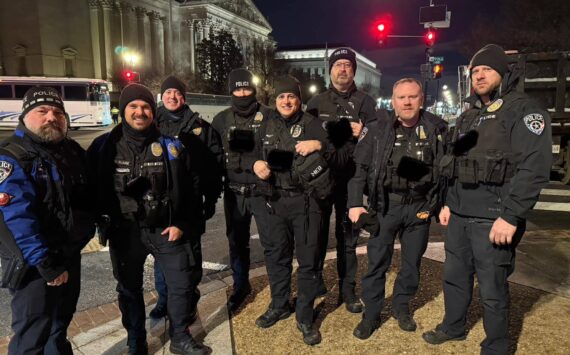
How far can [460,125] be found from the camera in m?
3.20

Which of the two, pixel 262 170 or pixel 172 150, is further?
pixel 262 170

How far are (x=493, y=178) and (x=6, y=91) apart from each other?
1242 inches

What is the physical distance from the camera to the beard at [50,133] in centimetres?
263

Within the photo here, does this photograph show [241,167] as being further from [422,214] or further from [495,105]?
[495,105]

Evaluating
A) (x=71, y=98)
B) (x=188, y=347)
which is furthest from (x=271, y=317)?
(x=71, y=98)

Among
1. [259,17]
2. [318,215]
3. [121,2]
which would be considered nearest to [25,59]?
[121,2]

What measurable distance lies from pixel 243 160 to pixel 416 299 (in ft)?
6.88

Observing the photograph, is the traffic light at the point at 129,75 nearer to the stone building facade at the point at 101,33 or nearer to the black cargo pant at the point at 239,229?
the stone building facade at the point at 101,33

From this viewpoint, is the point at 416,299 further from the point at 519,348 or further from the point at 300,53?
the point at 300,53

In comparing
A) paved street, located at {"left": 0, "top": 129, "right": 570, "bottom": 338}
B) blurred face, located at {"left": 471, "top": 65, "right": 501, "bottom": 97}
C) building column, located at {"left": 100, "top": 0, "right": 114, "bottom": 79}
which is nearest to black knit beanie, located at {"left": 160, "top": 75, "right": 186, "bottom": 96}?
paved street, located at {"left": 0, "top": 129, "right": 570, "bottom": 338}

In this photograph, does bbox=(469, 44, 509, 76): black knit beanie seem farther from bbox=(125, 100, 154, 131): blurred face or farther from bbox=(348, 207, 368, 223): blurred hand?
bbox=(125, 100, 154, 131): blurred face

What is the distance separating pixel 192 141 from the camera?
3.80 m

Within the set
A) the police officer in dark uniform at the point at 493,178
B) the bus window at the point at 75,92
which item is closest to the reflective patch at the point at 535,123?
the police officer in dark uniform at the point at 493,178

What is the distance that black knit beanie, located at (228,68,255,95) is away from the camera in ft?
13.1
